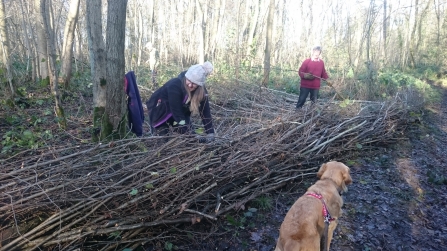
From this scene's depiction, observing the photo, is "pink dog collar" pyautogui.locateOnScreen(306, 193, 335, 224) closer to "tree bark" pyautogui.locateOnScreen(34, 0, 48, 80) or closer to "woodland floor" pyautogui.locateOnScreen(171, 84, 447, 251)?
"woodland floor" pyautogui.locateOnScreen(171, 84, 447, 251)

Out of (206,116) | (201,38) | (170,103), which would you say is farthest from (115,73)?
(201,38)

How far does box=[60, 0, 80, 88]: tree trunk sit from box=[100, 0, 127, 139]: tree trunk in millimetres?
5586

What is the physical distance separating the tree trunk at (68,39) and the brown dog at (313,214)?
27.7ft

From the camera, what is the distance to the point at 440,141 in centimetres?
742

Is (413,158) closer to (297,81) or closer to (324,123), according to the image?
(324,123)

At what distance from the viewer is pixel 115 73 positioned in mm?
4301

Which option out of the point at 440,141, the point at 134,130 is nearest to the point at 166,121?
the point at 134,130

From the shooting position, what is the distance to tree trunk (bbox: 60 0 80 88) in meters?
8.85

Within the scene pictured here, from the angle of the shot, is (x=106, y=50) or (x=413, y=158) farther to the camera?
(x=413, y=158)

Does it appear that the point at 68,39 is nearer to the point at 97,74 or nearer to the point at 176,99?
the point at 97,74

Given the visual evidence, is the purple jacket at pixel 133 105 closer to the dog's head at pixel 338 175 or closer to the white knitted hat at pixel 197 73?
the white knitted hat at pixel 197 73

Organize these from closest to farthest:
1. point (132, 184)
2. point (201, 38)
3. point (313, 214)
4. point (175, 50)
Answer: point (313, 214), point (132, 184), point (201, 38), point (175, 50)

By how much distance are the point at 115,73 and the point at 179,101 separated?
1029 millimetres

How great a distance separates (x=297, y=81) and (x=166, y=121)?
34.1 feet
